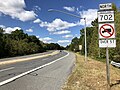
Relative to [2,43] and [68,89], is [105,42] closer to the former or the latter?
[68,89]

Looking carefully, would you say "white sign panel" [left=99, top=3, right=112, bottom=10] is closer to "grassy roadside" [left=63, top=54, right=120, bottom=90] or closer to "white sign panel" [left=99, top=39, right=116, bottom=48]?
"white sign panel" [left=99, top=39, right=116, bottom=48]

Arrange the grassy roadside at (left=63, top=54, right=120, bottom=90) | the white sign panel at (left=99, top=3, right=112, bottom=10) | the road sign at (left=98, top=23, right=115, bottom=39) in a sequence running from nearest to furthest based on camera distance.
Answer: the road sign at (left=98, top=23, right=115, bottom=39), the white sign panel at (left=99, top=3, right=112, bottom=10), the grassy roadside at (left=63, top=54, right=120, bottom=90)

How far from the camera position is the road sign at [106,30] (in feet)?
31.2

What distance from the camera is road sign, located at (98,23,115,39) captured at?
952 cm

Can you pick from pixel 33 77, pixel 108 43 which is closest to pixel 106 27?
pixel 108 43

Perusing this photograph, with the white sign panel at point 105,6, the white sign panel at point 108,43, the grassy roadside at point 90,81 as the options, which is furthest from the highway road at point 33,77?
the white sign panel at point 105,6

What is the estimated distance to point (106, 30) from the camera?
958 centimetres

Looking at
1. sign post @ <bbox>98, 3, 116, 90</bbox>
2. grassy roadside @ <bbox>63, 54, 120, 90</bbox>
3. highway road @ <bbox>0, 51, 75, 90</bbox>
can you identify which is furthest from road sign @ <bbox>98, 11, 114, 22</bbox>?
highway road @ <bbox>0, 51, 75, 90</bbox>

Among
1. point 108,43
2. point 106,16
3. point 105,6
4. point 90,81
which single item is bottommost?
point 90,81

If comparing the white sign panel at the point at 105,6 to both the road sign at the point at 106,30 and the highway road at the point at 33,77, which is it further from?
the highway road at the point at 33,77

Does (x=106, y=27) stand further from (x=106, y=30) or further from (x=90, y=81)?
(x=90, y=81)

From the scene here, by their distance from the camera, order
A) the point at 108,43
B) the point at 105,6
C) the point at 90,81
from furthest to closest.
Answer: the point at 90,81, the point at 105,6, the point at 108,43

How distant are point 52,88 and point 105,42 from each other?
10.1 feet

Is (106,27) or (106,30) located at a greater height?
(106,27)
